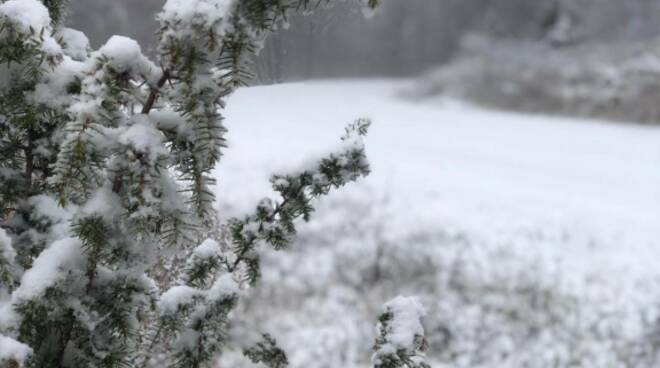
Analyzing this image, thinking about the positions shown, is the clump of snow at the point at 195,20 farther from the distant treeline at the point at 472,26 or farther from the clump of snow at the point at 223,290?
the distant treeline at the point at 472,26

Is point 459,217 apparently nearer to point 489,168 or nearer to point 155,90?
point 489,168

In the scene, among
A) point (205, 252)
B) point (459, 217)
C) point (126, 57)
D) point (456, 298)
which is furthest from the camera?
point (459, 217)

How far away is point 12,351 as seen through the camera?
3.86 ft

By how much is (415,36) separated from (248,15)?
21681mm

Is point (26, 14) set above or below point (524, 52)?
below

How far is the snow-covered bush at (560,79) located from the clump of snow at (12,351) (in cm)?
1470

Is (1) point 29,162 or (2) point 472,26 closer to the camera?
(1) point 29,162

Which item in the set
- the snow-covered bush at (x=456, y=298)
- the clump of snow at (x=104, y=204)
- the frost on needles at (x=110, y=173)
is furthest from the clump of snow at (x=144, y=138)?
the snow-covered bush at (x=456, y=298)

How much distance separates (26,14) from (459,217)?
6.67 metres

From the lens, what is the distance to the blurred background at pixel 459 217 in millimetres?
5398

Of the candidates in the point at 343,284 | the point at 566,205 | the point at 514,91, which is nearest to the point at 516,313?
the point at 343,284

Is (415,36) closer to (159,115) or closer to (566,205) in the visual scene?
(566,205)

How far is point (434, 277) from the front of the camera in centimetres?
645

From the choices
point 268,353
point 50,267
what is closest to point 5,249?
point 50,267
